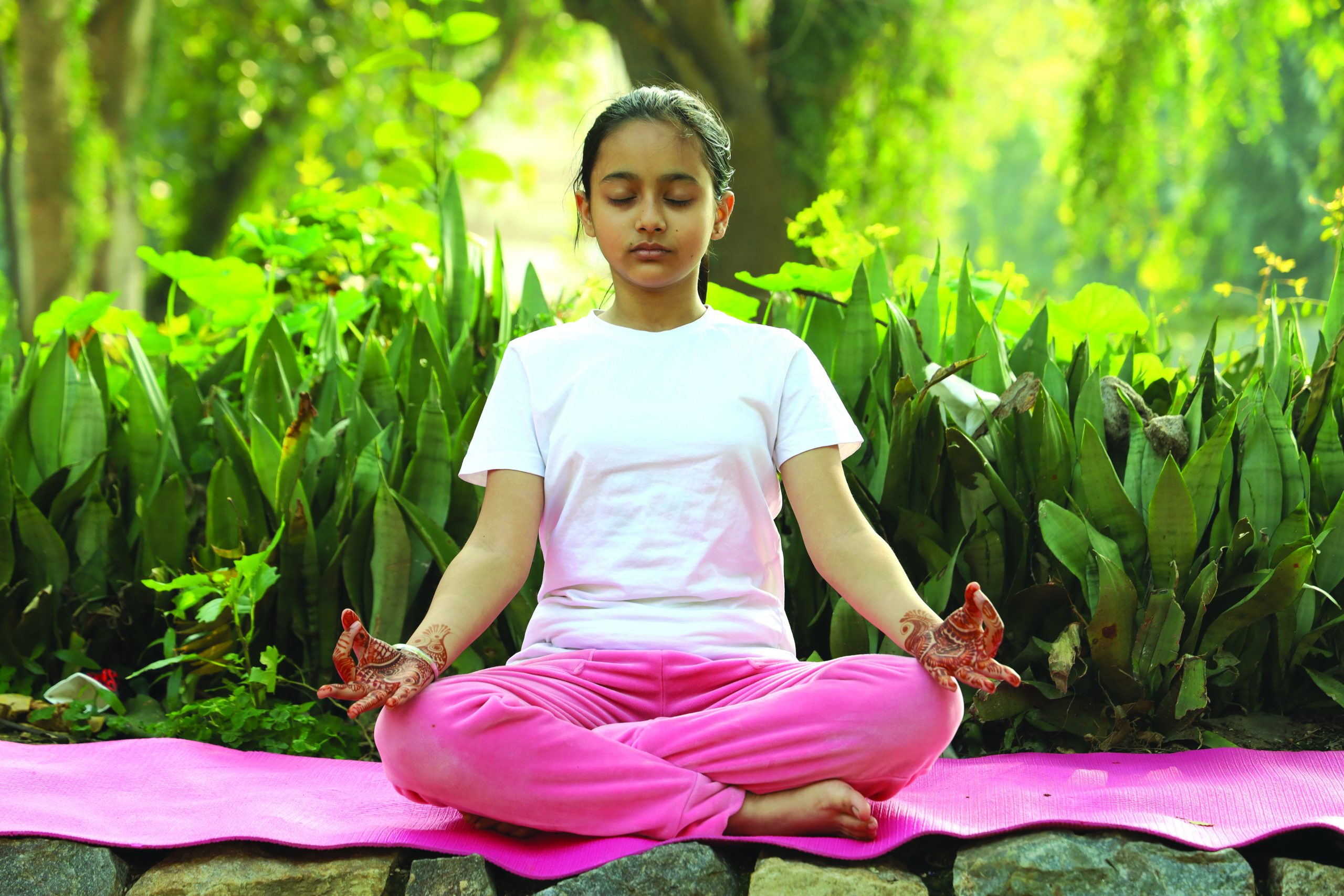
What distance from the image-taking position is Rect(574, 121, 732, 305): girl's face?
5.90 feet

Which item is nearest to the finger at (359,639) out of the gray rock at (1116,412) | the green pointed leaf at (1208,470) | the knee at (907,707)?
the knee at (907,707)

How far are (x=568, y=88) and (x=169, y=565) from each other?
12021 mm

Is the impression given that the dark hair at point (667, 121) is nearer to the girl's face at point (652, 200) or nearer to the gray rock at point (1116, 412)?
the girl's face at point (652, 200)

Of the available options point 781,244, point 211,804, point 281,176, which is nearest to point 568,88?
point 281,176

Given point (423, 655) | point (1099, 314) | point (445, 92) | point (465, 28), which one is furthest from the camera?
point (445, 92)

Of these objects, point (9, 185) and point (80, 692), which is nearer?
point (80, 692)

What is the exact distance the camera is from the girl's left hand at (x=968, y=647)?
1.47m

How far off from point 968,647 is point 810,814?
317 millimetres

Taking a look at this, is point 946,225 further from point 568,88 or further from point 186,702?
point 568,88

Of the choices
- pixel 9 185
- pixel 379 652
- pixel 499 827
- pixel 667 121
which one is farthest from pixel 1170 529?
pixel 9 185

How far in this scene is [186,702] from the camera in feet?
7.38

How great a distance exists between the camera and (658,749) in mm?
1616

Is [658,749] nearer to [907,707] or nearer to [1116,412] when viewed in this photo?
[907,707]

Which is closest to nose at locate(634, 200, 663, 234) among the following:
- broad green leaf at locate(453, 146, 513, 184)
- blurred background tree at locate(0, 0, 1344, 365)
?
blurred background tree at locate(0, 0, 1344, 365)
